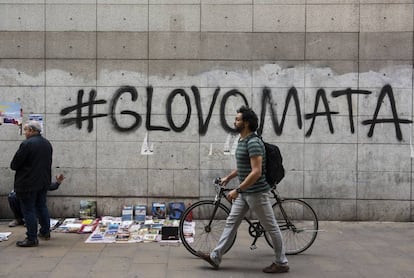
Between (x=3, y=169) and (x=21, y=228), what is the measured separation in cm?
121

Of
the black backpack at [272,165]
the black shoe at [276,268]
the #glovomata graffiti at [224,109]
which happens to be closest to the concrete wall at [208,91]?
the #glovomata graffiti at [224,109]

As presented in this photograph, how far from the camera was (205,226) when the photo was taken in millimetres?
6234

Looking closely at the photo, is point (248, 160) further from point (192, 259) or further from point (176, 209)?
point (176, 209)

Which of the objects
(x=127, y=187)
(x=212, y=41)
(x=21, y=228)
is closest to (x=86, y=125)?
(x=127, y=187)

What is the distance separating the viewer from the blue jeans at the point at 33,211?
21.3ft

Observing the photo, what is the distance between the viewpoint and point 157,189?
8.08m

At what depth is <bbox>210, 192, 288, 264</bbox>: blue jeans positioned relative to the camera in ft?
18.1

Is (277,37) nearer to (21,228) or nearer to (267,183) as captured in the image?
(267,183)

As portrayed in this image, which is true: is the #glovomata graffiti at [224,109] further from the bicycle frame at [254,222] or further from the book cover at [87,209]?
the bicycle frame at [254,222]

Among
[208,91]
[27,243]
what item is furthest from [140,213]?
[208,91]

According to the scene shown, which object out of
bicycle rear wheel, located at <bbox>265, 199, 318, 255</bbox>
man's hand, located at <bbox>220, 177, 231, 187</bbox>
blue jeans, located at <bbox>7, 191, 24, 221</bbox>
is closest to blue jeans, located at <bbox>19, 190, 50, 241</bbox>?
blue jeans, located at <bbox>7, 191, 24, 221</bbox>

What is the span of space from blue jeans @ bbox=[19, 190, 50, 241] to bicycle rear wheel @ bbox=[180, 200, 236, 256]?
2091 mm

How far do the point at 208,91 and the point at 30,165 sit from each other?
10.2 ft

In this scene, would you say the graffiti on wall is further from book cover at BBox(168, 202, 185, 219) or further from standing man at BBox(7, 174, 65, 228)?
standing man at BBox(7, 174, 65, 228)
